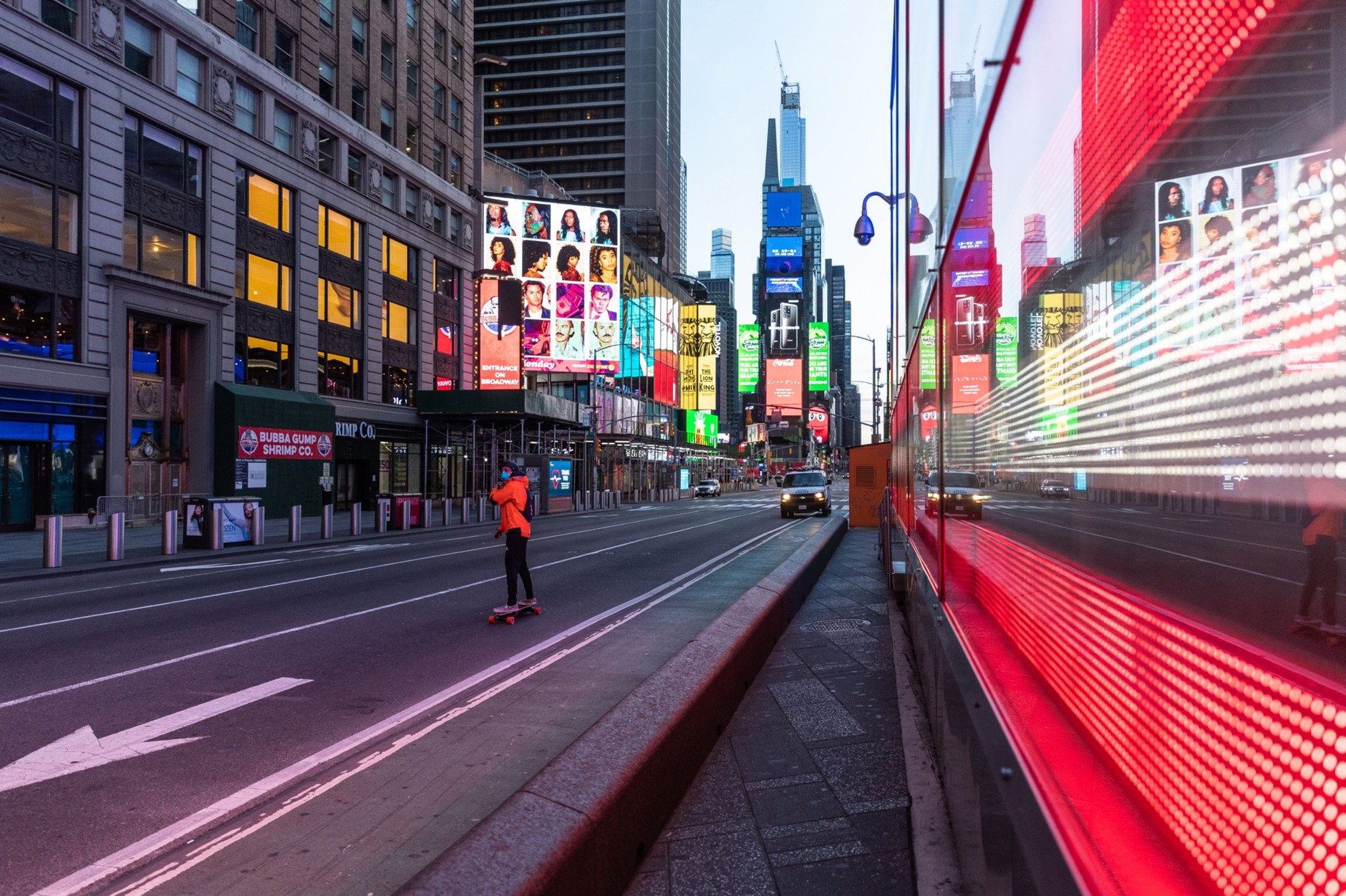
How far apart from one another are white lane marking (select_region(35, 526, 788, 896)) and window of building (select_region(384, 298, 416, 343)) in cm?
3591

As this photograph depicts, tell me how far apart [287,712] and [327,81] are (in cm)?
3822

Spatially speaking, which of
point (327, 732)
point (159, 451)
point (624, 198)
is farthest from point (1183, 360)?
point (624, 198)

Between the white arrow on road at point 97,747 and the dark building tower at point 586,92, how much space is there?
10649 cm

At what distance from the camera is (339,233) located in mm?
39062

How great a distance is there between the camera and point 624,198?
110 meters

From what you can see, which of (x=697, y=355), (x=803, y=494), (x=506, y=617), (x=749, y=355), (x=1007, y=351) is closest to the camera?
(x=1007, y=351)

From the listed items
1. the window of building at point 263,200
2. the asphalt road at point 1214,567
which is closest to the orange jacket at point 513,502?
the asphalt road at point 1214,567

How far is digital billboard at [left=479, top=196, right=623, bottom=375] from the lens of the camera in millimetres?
55438

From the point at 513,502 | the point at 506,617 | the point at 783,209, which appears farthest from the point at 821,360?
the point at 506,617

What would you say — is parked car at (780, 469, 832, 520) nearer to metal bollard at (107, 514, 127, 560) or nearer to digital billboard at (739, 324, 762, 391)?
metal bollard at (107, 514, 127, 560)

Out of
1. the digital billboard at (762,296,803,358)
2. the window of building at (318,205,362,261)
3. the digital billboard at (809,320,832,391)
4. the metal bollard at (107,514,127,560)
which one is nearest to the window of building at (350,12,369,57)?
the window of building at (318,205,362,261)

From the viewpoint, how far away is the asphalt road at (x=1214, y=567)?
1.05m

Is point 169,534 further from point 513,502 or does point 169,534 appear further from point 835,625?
point 835,625

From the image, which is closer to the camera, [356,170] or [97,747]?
[97,747]
